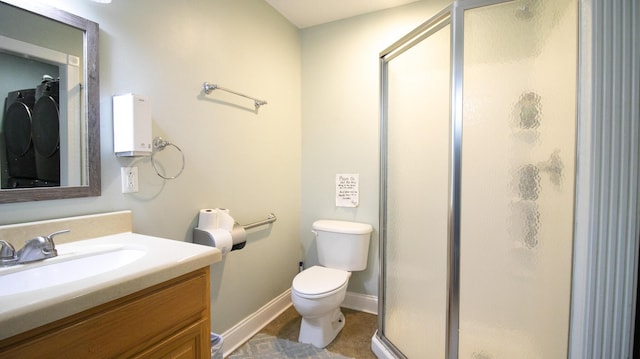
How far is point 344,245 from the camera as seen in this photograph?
2.09 metres

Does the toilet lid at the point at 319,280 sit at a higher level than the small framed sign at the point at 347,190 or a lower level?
lower

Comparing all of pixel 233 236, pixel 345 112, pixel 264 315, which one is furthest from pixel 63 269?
pixel 345 112

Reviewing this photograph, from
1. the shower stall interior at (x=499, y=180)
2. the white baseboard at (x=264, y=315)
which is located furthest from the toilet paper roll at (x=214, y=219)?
the shower stall interior at (x=499, y=180)

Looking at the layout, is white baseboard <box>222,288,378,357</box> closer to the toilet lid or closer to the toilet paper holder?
the toilet lid

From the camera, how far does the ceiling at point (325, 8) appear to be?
209 cm

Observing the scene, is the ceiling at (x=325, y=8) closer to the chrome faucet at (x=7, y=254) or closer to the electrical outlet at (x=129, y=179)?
the electrical outlet at (x=129, y=179)

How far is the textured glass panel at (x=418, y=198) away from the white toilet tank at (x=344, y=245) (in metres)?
0.31

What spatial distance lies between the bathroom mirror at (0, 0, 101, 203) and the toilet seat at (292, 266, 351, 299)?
120cm

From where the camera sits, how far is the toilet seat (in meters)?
1.69

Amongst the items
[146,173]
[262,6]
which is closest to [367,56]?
[262,6]

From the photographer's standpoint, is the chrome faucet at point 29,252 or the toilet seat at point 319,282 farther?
the toilet seat at point 319,282

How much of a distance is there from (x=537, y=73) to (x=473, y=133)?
1.18 feet

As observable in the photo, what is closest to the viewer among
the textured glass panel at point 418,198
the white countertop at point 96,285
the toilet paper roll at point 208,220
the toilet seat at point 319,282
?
the white countertop at point 96,285

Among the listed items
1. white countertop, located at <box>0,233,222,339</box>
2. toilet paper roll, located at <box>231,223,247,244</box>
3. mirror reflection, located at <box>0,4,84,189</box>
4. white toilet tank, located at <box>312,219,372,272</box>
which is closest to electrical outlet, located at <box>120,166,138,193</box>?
mirror reflection, located at <box>0,4,84,189</box>
